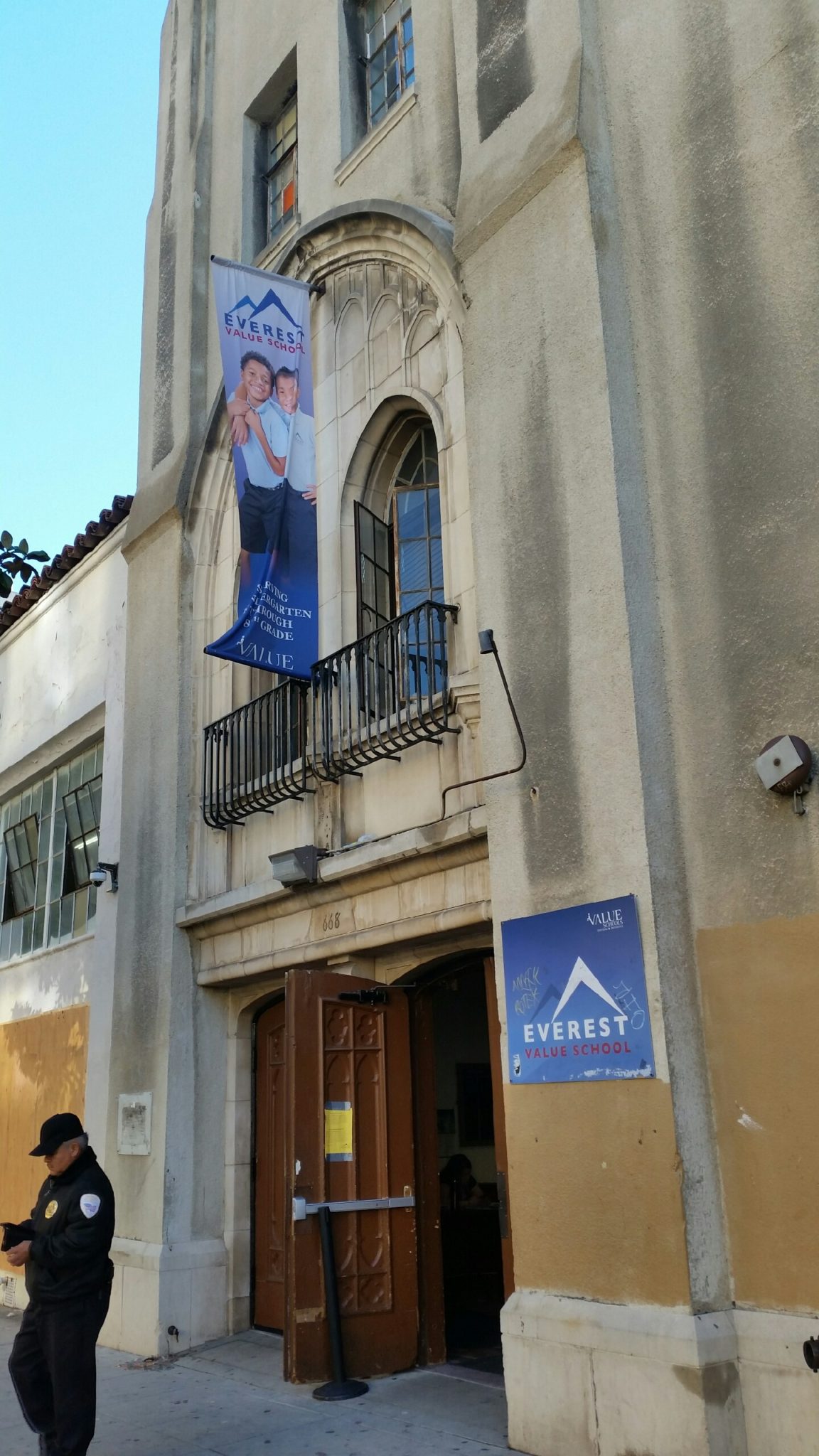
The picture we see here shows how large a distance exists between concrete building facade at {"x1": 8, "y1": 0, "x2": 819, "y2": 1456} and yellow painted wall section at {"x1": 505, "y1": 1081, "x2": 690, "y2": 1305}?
0.02 metres

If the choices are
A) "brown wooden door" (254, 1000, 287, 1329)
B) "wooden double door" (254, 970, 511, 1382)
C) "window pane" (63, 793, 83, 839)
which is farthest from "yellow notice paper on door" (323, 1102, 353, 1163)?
"window pane" (63, 793, 83, 839)

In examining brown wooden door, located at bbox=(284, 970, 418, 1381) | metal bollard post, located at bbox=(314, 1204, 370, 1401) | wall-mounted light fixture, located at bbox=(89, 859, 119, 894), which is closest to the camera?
metal bollard post, located at bbox=(314, 1204, 370, 1401)

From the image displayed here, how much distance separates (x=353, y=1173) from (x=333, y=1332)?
953 millimetres

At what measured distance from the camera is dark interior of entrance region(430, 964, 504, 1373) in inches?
359

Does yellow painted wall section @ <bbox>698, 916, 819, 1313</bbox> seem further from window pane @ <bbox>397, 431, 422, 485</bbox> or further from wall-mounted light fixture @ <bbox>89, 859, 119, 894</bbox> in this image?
wall-mounted light fixture @ <bbox>89, 859, 119, 894</bbox>

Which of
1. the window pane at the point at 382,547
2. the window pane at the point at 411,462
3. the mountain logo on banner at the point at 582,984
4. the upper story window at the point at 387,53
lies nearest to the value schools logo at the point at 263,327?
the window pane at the point at 411,462

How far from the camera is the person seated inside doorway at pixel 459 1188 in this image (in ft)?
37.8

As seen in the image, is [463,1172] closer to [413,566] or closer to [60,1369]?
[413,566]

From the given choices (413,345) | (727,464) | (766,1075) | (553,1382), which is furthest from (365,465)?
(553,1382)

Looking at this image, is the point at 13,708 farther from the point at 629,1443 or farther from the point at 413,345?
the point at 629,1443

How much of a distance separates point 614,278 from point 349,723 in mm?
3433

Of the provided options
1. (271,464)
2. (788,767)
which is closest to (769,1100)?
(788,767)

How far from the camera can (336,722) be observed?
897 centimetres

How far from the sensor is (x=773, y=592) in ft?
20.4
